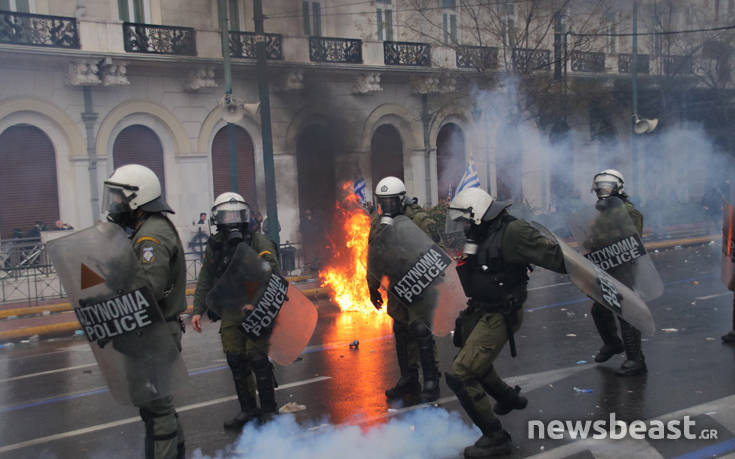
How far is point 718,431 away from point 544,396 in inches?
56.8

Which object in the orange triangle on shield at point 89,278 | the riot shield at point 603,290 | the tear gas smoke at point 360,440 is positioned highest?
the orange triangle on shield at point 89,278

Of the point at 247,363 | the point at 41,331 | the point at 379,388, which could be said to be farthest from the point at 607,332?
the point at 41,331

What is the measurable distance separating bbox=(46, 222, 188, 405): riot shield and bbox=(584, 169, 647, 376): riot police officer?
167 inches

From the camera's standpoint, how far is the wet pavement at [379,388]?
5594mm

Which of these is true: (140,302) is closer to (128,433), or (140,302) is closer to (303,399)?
(128,433)

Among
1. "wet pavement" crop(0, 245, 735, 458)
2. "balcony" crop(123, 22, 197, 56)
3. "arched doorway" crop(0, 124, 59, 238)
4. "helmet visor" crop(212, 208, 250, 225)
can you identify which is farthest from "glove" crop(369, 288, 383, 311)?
"balcony" crop(123, 22, 197, 56)

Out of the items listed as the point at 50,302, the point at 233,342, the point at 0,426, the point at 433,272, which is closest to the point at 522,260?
the point at 433,272

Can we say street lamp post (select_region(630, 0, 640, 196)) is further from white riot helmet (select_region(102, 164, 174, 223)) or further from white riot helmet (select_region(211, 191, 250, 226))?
white riot helmet (select_region(102, 164, 174, 223))

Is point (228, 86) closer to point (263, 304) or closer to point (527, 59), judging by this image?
point (527, 59)

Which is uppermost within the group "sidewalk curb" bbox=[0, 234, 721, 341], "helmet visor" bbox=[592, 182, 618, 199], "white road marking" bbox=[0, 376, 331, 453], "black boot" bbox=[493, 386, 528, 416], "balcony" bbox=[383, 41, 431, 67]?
"balcony" bbox=[383, 41, 431, 67]

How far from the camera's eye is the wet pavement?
18.4 ft

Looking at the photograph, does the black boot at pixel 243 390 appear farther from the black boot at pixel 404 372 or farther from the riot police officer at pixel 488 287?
the riot police officer at pixel 488 287

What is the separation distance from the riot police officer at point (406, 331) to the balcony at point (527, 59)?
1505 cm

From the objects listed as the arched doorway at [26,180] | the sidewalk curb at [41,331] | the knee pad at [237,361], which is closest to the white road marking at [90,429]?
the knee pad at [237,361]
